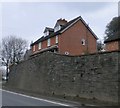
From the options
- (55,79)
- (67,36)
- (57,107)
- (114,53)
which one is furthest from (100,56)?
(67,36)

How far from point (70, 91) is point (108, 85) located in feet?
17.6

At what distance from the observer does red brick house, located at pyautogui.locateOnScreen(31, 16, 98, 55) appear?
5825 centimetres

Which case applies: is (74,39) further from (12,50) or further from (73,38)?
(12,50)

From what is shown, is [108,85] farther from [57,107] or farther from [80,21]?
[80,21]

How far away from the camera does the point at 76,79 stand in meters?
22.8

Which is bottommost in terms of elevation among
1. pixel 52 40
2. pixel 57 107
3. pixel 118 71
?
pixel 57 107

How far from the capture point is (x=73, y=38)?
59438 mm

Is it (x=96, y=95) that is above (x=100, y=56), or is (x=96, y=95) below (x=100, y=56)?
below

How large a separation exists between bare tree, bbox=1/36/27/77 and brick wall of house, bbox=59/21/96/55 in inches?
895

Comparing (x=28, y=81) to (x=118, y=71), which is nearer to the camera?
(x=118, y=71)

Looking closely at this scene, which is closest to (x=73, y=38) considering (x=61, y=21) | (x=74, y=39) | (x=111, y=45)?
(x=74, y=39)

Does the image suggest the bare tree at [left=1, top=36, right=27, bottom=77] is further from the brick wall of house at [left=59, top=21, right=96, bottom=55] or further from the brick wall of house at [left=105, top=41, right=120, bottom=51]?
the brick wall of house at [left=105, top=41, right=120, bottom=51]

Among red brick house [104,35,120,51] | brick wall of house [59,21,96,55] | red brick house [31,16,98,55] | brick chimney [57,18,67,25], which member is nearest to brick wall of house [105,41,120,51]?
red brick house [104,35,120,51]

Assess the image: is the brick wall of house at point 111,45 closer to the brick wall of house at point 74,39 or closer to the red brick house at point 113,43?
the red brick house at point 113,43
